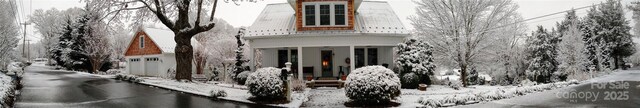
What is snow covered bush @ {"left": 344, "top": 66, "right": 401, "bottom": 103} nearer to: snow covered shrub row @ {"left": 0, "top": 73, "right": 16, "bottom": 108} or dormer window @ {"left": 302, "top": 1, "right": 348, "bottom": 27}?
dormer window @ {"left": 302, "top": 1, "right": 348, "bottom": 27}

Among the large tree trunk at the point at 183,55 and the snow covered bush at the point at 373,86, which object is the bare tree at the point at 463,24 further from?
the large tree trunk at the point at 183,55

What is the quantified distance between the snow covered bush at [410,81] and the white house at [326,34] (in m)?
2.62

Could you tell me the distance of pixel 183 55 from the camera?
60.2ft

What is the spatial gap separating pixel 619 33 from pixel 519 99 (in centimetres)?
3312

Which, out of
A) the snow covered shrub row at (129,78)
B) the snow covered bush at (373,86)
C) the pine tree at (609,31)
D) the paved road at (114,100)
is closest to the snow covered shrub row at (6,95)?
the paved road at (114,100)

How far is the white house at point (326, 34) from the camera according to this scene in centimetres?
1869

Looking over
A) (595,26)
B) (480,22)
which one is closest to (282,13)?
(480,22)

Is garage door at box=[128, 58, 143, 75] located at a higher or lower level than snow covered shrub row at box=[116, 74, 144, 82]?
higher

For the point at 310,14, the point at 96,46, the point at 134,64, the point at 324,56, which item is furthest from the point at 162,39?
the point at 310,14

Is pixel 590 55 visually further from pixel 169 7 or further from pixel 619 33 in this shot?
pixel 169 7

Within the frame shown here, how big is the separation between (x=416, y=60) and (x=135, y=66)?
81.3 ft

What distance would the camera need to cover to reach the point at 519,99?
12.7m

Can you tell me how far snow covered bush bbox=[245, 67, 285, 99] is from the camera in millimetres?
11914

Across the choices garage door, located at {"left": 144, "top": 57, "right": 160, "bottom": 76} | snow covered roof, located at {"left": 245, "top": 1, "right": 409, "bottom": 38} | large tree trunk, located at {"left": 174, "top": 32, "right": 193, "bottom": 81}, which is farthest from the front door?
garage door, located at {"left": 144, "top": 57, "right": 160, "bottom": 76}
